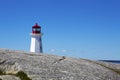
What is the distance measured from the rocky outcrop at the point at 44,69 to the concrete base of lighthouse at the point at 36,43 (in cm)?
2185

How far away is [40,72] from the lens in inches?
771

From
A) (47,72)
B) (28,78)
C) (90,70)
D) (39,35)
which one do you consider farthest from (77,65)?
(39,35)

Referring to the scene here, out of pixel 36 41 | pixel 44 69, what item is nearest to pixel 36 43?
pixel 36 41

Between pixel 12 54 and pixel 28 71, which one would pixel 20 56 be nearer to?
pixel 12 54

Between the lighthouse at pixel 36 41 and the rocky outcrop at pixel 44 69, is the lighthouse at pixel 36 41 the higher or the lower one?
the higher one

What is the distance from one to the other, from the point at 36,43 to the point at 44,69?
26090 mm

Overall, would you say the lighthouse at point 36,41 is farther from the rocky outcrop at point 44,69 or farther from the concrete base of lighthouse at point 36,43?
the rocky outcrop at point 44,69

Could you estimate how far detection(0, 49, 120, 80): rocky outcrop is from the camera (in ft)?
63.2

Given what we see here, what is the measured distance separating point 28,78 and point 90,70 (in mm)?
5540

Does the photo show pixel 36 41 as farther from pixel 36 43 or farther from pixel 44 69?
pixel 44 69

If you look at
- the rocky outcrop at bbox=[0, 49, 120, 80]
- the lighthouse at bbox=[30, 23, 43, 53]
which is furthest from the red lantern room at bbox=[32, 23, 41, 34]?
the rocky outcrop at bbox=[0, 49, 120, 80]

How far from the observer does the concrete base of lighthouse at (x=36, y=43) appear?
148ft

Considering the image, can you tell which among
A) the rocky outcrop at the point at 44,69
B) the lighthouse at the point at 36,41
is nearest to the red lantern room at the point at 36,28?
the lighthouse at the point at 36,41

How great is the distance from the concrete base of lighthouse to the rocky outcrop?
21846mm
